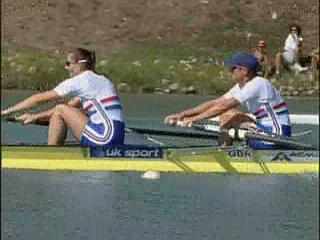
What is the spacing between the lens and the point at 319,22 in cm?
1648

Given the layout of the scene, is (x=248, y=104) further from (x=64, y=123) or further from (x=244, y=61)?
(x=64, y=123)

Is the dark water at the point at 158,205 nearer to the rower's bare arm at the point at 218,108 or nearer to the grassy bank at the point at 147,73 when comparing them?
the rower's bare arm at the point at 218,108

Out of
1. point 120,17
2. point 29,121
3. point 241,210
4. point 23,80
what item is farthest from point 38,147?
point 120,17

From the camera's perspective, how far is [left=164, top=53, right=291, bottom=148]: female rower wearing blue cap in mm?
7348

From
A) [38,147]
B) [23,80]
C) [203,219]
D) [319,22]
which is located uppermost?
[319,22]

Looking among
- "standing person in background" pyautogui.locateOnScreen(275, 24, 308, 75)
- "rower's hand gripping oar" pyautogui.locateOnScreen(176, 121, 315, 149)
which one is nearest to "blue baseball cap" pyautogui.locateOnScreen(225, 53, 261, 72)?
"rower's hand gripping oar" pyautogui.locateOnScreen(176, 121, 315, 149)

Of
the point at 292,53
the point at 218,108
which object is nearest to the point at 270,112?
the point at 218,108

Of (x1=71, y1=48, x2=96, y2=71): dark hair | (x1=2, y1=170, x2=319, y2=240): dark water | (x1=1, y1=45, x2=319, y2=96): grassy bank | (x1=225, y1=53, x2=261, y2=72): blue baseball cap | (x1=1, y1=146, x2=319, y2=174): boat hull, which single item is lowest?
(x1=2, y1=170, x2=319, y2=240): dark water

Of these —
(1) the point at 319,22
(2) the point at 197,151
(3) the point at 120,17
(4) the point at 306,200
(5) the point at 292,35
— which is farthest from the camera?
(3) the point at 120,17

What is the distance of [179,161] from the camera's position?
6.93 m

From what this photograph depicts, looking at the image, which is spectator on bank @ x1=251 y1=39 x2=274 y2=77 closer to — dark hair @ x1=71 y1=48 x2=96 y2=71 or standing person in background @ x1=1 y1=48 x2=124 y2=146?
standing person in background @ x1=1 y1=48 x2=124 y2=146

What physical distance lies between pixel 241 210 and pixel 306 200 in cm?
52

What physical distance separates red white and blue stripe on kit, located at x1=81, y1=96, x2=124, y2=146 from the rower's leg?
6 cm

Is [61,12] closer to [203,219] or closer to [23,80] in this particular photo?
[23,80]
